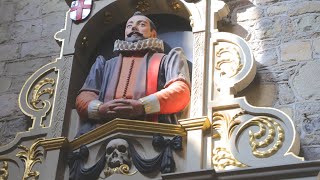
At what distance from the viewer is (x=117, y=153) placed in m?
3.98

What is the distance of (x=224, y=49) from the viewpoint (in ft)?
14.3

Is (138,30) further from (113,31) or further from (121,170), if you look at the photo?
(121,170)

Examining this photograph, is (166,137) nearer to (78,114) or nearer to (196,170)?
(196,170)

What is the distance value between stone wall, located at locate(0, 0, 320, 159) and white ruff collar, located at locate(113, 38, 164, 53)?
0.41m

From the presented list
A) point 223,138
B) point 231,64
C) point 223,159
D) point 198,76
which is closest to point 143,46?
point 198,76

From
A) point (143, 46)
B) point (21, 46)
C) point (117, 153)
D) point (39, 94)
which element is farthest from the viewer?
point (21, 46)

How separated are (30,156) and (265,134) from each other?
1.33 metres

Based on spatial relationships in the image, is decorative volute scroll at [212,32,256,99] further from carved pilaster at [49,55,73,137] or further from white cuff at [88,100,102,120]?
carved pilaster at [49,55,73,137]

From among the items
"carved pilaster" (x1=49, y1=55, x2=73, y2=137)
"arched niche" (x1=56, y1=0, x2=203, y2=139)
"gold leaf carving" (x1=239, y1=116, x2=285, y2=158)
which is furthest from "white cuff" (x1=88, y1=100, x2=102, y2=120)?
"gold leaf carving" (x1=239, y1=116, x2=285, y2=158)

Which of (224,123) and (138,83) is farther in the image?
(138,83)

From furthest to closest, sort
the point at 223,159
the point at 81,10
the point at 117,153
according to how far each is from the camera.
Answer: the point at 81,10 < the point at 117,153 < the point at 223,159

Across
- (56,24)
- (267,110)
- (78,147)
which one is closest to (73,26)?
(56,24)

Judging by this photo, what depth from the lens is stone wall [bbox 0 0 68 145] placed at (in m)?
4.77

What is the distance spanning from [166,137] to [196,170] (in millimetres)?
336
